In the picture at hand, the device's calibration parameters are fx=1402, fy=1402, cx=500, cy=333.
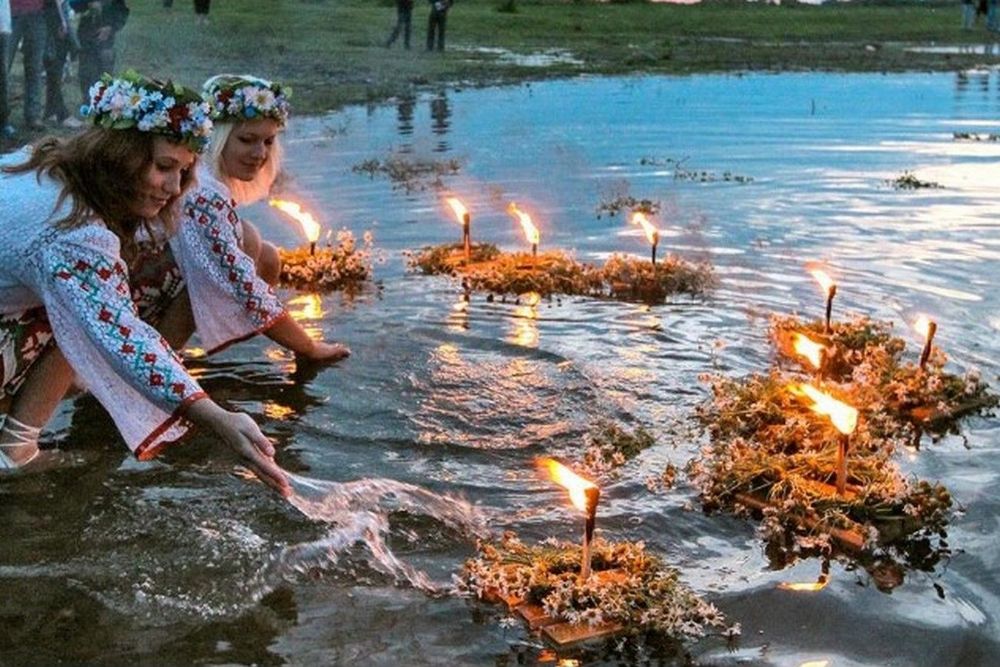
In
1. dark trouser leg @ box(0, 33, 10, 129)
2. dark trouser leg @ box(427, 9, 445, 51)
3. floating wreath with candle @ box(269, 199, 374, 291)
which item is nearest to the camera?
floating wreath with candle @ box(269, 199, 374, 291)

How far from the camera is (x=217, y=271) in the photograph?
740cm

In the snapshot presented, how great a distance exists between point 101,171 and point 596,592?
2.52 meters

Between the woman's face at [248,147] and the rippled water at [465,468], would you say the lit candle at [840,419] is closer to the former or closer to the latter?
the rippled water at [465,468]

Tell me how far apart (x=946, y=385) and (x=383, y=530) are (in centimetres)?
330

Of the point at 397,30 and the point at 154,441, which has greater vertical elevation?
the point at 397,30

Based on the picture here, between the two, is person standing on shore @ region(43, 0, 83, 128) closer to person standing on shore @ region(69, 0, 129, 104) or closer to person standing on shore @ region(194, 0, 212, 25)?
person standing on shore @ region(69, 0, 129, 104)

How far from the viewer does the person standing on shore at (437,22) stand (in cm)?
3187

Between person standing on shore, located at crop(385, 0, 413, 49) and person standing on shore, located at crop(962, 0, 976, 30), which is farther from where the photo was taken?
person standing on shore, located at crop(962, 0, 976, 30)

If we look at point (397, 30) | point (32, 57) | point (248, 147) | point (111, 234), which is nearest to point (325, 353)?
point (248, 147)

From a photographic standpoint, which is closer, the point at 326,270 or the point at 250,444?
the point at 250,444

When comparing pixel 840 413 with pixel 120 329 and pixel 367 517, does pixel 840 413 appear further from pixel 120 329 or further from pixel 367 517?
pixel 120 329

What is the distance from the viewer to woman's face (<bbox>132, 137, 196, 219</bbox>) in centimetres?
544

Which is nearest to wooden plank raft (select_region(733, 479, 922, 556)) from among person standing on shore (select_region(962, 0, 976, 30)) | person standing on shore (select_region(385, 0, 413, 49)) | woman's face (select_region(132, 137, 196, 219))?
woman's face (select_region(132, 137, 196, 219))

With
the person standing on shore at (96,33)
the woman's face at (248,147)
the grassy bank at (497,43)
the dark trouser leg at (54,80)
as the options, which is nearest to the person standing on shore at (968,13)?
the grassy bank at (497,43)
